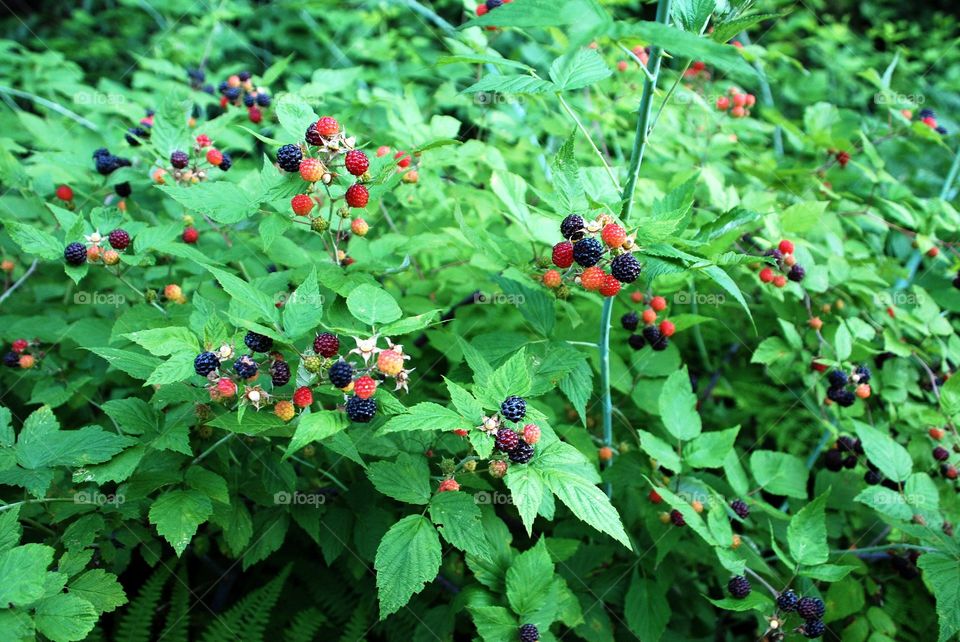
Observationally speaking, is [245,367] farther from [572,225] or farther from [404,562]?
[572,225]

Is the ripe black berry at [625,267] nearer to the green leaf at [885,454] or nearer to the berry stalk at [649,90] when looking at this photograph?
the berry stalk at [649,90]

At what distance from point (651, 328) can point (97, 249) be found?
217 cm

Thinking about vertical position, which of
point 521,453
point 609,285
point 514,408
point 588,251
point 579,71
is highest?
point 579,71

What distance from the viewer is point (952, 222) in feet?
11.3

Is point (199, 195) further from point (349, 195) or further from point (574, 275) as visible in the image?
point (574, 275)

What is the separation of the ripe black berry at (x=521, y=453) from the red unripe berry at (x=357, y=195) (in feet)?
2.86

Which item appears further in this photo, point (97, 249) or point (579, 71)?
point (97, 249)

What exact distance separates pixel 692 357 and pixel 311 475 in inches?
94.6

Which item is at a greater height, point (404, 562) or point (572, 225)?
point (572, 225)

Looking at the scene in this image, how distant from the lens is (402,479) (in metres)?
2.02

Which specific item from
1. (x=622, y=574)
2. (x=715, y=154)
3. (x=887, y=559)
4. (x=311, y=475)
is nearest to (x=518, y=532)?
(x=622, y=574)

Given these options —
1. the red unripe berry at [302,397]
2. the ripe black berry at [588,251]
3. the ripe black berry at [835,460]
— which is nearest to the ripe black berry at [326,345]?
the red unripe berry at [302,397]

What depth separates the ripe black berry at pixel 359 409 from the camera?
168 centimetres

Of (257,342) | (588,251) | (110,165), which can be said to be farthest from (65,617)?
(110,165)
